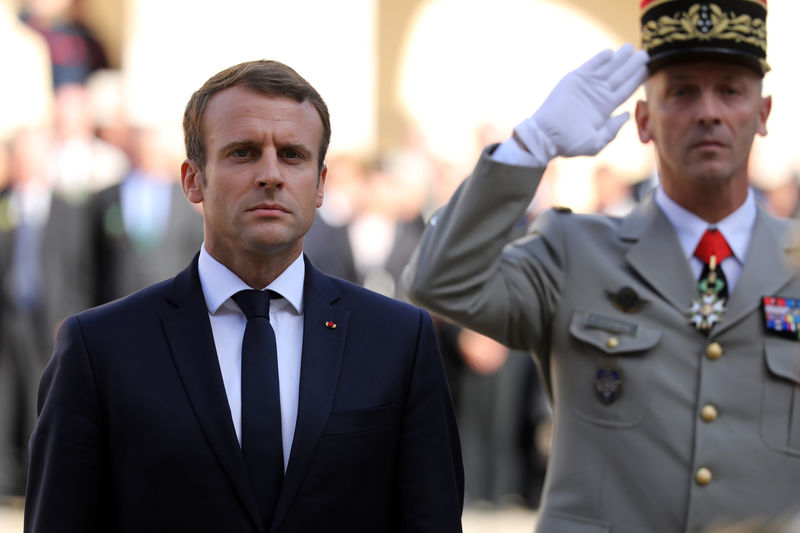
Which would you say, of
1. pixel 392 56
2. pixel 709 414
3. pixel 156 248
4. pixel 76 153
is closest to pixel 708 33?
pixel 709 414

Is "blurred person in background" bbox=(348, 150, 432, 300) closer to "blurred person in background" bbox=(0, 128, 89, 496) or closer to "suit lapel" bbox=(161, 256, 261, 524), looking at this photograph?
"blurred person in background" bbox=(0, 128, 89, 496)

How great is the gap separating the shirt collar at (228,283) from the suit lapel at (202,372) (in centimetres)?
2

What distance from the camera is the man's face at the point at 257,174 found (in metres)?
2.64

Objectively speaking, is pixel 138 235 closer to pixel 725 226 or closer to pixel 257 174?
pixel 725 226

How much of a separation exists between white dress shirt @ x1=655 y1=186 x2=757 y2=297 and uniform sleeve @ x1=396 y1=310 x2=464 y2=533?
0.84 meters

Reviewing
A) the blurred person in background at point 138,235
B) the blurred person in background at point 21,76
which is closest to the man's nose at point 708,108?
the blurred person in background at point 138,235

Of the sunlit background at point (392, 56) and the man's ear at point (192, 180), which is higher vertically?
the sunlit background at point (392, 56)

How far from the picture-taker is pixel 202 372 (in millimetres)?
2580

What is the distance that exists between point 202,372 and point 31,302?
6.81 m

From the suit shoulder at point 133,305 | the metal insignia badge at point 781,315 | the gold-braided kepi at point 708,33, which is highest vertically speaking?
the gold-braided kepi at point 708,33

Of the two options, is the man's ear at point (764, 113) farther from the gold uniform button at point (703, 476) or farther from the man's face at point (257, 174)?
the man's face at point (257, 174)

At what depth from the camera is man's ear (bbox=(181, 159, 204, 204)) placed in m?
2.76

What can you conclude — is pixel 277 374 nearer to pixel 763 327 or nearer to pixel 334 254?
pixel 763 327

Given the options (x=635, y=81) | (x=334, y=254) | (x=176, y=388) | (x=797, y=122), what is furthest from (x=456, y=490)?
(x=797, y=122)
